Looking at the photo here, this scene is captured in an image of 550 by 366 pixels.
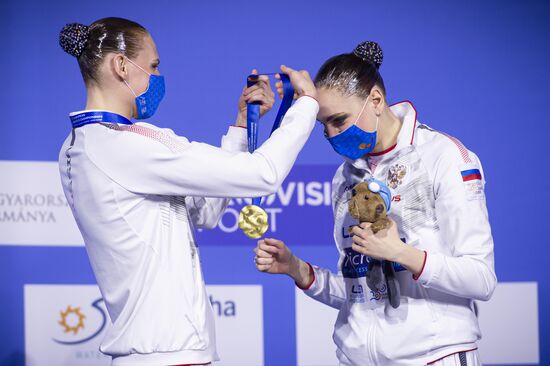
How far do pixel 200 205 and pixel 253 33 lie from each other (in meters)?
1.52

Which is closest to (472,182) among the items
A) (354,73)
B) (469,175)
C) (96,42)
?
(469,175)

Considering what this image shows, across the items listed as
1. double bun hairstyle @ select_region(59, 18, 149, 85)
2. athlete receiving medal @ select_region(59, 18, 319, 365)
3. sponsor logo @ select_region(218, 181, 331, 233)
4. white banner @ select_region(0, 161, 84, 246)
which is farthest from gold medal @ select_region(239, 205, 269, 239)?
white banner @ select_region(0, 161, 84, 246)

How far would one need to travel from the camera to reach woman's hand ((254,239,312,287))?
6.66 ft

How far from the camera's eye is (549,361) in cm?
335

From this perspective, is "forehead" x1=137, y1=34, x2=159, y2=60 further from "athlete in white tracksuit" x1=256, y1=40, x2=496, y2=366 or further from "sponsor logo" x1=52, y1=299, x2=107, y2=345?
"sponsor logo" x1=52, y1=299, x2=107, y2=345

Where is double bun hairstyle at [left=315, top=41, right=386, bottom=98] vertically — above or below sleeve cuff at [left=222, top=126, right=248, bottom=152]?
above

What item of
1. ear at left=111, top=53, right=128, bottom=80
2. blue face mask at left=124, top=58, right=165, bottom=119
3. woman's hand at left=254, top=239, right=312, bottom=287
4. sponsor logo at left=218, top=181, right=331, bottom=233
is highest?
ear at left=111, top=53, right=128, bottom=80

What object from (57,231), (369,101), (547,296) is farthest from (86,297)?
(547,296)

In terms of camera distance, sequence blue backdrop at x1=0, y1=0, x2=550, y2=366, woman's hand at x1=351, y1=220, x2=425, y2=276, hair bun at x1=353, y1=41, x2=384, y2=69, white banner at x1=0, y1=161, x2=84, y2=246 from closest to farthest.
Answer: woman's hand at x1=351, y1=220, x2=425, y2=276 < hair bun at x1=353, y1=41, x2=384, y2=69 < blue backdrop at x1=0, y1=0, x2=550, y2=366 < white banner at x1=0, y1=161, x2=84, y2=246

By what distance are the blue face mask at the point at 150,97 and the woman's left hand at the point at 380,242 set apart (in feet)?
2.13

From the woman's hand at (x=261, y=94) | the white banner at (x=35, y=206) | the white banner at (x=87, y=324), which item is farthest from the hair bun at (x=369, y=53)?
the white banner at (x=35, y=206)

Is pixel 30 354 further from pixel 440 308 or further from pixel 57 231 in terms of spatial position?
pixel 440 308

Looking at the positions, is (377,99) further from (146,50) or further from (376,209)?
(146,50)

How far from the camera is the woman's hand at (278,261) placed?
2031 millimetres
